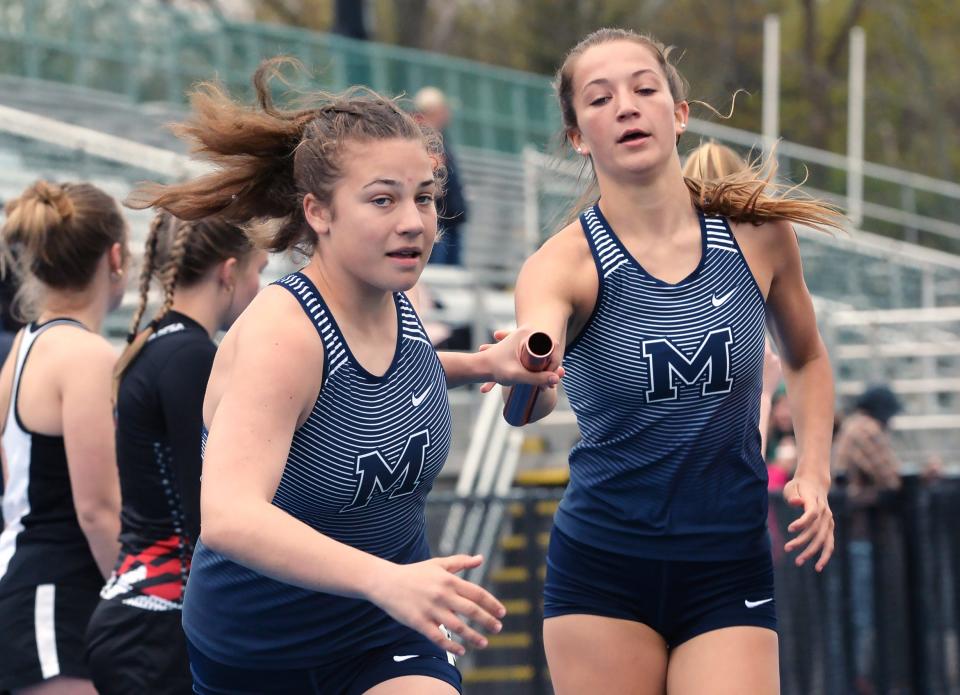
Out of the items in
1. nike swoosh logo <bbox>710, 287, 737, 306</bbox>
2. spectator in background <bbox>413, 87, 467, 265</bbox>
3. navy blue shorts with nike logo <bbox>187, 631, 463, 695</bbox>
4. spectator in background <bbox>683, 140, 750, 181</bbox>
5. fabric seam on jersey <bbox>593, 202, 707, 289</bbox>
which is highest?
spectator in background <bbox>413, 87, 467, 265</bbox>

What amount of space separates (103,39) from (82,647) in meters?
15.4

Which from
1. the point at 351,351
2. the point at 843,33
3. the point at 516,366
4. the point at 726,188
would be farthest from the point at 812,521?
the point at 843,33

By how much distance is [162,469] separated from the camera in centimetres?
397

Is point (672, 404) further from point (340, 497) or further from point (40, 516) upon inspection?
point (40, 516)

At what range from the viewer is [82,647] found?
4.21 metres

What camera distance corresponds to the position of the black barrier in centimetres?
686

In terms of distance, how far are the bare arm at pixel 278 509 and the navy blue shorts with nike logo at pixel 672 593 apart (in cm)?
118

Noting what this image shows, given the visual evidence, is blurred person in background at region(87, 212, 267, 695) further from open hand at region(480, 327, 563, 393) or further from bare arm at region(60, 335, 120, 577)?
open hand at region(480, 327, 563, 393)

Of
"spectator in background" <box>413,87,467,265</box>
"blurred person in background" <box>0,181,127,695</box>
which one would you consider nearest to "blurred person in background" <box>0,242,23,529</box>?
"blurred person in background" <box>0,181,127,695</box>

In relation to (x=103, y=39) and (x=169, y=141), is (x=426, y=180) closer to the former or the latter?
(x=169, y=141)

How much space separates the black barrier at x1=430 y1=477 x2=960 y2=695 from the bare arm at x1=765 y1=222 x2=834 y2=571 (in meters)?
2.73

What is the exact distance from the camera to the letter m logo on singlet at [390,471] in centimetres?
322

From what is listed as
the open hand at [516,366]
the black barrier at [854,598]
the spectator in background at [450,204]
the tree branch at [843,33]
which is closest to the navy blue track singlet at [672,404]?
the open hand at [516,366]

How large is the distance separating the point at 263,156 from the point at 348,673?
127 cm
